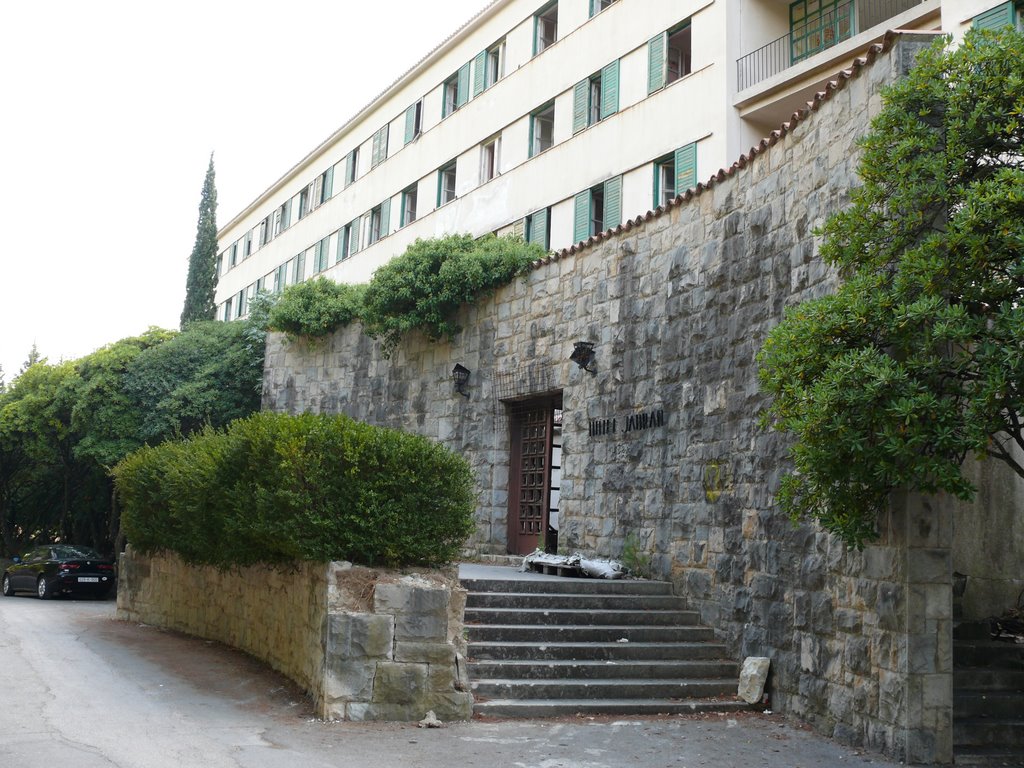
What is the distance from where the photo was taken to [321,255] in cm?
3272

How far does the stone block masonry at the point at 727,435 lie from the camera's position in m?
7.15

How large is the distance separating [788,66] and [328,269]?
18.3 metres

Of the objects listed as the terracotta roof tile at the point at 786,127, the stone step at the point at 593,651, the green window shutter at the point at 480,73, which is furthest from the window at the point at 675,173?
the stone step at the point at 593,651

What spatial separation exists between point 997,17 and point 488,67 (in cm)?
1358

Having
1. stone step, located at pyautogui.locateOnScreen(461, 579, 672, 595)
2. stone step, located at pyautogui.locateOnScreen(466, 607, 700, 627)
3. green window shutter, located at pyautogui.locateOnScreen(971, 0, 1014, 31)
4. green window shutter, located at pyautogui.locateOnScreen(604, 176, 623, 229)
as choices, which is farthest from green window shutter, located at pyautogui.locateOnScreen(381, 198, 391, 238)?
stone step, located at pyautogui.locateOnScreen(466, 607, 700, 627)

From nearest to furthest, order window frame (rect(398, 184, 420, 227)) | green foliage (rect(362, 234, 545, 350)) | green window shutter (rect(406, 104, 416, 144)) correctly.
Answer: green foliage (rect(362, 234, 545, 350)) → window frame (rect(398, 184, 420, 227)) → green window shutter (rect(406, 104, 416, 144))

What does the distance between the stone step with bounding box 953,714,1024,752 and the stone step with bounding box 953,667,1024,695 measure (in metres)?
0.47

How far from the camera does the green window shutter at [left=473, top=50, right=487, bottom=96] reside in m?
24.3

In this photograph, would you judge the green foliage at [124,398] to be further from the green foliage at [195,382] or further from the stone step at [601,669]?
the stone step at [601,669]

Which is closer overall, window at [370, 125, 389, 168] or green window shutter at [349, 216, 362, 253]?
window at [370, 125, 389, 168]

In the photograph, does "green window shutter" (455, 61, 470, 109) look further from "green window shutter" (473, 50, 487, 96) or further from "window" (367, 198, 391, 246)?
"window" (367, 198, 391, 246)

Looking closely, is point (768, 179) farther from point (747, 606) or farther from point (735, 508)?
point (747, 606)

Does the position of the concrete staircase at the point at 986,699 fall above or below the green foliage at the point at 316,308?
below

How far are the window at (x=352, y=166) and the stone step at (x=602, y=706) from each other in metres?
25.0
